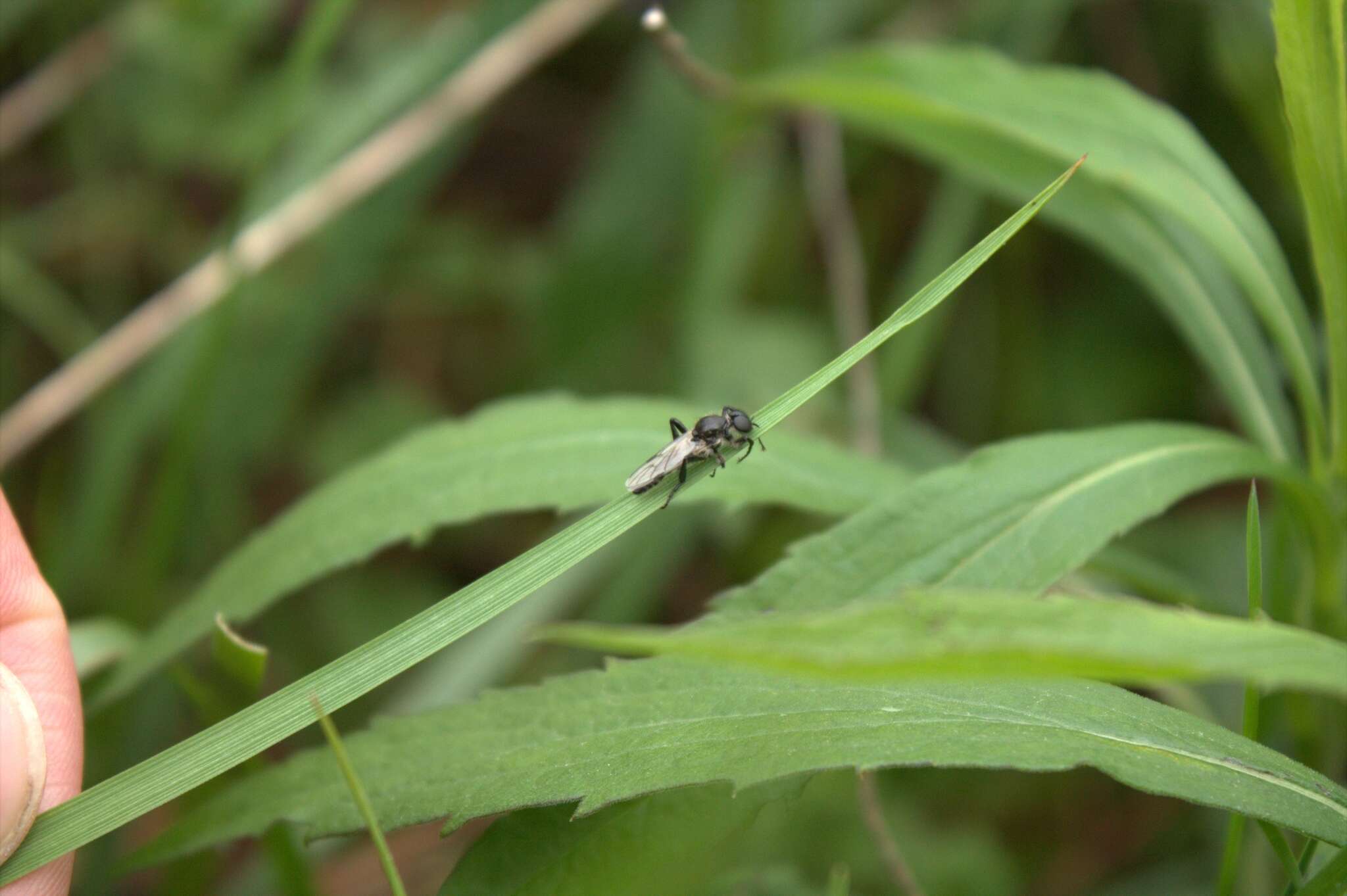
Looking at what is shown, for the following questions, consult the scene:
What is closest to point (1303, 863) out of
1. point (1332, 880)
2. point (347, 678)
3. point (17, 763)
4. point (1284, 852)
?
point (1284, 852)

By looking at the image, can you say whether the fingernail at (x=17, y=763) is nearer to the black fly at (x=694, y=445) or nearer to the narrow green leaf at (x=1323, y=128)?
the black fly at (x=694, y=445)

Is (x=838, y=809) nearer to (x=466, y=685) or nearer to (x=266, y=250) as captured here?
(x=466, y=685)

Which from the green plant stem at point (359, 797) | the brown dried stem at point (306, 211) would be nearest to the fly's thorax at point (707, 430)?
the green plant stem at point (359, 797)

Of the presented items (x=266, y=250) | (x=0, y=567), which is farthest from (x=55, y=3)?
(x=0, y=567)

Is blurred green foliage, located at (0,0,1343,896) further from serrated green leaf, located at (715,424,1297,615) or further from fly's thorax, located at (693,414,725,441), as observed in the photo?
serrated green leaf, located at (715,424,1297,615)

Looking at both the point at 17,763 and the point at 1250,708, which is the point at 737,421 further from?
the point at 17,763

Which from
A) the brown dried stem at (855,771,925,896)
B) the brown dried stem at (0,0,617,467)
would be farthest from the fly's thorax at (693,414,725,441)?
the brown dried stem at (0,0,617,467)
